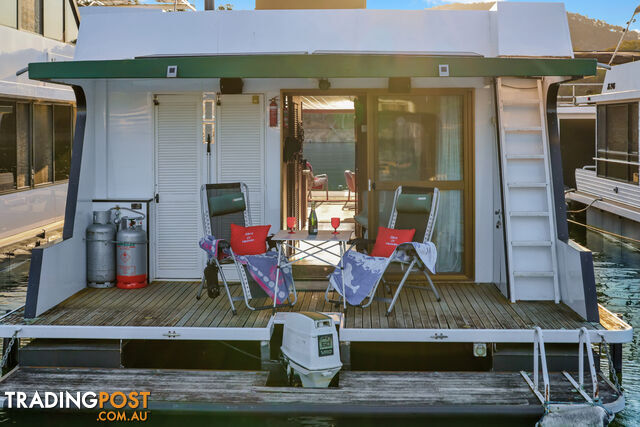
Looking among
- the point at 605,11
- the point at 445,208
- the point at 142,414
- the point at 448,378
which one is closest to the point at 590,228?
the point at 445,208

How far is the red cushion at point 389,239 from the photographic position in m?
5.95

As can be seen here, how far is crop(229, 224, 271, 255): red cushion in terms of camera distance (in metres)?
6.15

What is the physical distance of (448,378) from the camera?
491 centimetres

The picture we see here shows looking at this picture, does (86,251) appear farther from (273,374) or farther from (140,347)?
(273,374)

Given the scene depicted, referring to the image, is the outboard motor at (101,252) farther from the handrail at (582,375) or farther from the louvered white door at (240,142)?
the handrail at (582,375)

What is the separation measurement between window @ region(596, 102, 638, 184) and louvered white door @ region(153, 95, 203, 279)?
7429 millimetres

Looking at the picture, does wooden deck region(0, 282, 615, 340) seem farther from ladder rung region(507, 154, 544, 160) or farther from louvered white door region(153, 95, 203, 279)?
ladder rung region(507, 154, 544, 160)

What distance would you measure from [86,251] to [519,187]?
3679 millimetres

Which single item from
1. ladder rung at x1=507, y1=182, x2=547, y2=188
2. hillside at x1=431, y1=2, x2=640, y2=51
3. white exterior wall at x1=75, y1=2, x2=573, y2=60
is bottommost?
ladder rung at x1=507, y1=182, x2=547, y2=188

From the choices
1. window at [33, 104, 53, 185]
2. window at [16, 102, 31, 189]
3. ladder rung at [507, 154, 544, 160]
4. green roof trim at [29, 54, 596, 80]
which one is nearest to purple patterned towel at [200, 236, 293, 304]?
green roof trim at [29, 54, 596, 80]

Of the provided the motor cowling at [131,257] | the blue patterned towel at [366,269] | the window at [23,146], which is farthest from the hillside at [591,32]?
the blue patterned towel at [366,269]

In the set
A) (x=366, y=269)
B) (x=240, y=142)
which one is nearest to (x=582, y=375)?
(x=366, y=269)

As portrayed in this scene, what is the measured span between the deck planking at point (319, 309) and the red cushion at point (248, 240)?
40cm

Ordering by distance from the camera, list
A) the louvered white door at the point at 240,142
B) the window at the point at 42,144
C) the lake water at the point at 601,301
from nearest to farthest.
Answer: the lake water at the point at 601,301 → the louvered white door at the point at 240,142 → the window at the point at 42,144
